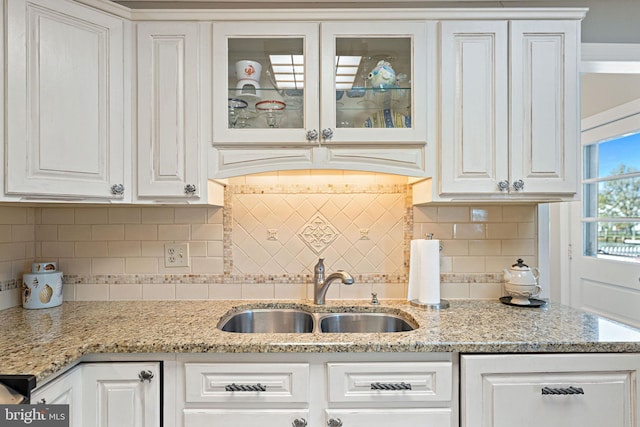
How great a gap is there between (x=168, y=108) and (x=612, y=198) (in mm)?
3206

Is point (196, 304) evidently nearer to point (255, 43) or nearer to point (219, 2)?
point (255, 43)

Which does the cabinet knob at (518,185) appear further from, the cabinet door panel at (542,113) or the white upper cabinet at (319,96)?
the white upper cabinet at (319,96)

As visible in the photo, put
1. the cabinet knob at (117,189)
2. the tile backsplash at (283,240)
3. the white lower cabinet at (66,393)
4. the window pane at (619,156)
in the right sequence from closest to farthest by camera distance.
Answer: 1. the white lower cabinet at (66,393)
2. the cabinet knob at (117,189)
3. the tile backsplash at (283,240)
4. the window pane at (619,156)

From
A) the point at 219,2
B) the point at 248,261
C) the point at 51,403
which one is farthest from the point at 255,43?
the point at 51,403

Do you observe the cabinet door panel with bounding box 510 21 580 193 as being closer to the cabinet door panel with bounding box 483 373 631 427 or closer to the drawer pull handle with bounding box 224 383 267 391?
the cabinet door panel with bounding box 483 373 631 427

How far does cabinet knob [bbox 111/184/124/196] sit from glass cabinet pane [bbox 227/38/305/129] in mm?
531

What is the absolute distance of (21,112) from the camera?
136 centimetres

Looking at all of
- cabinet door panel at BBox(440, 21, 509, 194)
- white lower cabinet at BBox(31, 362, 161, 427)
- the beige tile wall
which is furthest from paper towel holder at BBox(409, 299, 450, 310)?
the beige tile wall

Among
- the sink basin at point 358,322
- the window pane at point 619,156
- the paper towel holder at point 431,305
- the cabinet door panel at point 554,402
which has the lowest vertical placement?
the cabinet door panel at point 554,402

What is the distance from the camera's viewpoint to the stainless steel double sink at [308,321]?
1714mm

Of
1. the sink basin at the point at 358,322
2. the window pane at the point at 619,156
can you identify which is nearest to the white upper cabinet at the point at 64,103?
the sink basin at the point at 358,322

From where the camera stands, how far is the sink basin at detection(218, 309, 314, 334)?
1.77m

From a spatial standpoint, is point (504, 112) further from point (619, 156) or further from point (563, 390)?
point (619, 156)

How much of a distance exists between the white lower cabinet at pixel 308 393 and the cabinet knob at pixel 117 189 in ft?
2.48
